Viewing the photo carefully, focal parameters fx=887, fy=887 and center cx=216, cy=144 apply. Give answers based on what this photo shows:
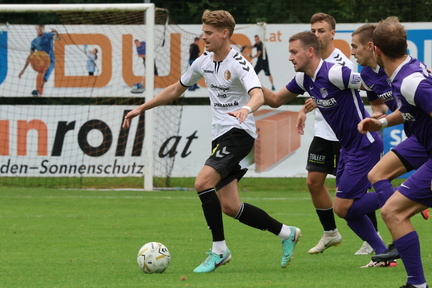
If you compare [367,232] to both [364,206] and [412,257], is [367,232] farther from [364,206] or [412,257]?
[412,257]

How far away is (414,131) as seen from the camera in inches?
230

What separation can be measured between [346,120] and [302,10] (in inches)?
505

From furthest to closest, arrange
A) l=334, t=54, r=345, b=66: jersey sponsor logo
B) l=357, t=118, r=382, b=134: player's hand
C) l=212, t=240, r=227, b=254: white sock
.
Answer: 1. l=334, t=54, r=345, b=66: jersey sponsor logo
2. l=212, t=240, r=227, b=254: white sock
3. l=357, t=118, r=382, b=134: player's hand

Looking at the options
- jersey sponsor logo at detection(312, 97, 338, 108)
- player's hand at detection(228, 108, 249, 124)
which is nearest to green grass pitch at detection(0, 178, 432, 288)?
player's hand at detection(228, 108, 249, 124)

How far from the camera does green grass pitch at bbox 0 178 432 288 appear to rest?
676 cm

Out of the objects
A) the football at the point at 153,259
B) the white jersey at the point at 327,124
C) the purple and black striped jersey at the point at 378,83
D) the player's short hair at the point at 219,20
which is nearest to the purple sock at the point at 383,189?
the purple and black striped jersey at the point at 378,83

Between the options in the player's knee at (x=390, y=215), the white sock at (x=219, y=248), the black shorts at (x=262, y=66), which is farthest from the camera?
the black shorts at (x=262, y=66)

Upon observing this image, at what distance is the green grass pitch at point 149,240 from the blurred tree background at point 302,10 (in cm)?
527

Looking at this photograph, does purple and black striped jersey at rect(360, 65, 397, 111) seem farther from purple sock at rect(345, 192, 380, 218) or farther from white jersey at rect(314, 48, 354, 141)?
white jersey at rect(314, 48, 354, 141)

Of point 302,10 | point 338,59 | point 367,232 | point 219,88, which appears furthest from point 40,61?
point 367,232

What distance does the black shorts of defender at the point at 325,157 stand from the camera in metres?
8.93

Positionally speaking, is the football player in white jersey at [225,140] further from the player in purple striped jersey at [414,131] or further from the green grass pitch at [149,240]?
the player in purple striped jersey at [414,131]

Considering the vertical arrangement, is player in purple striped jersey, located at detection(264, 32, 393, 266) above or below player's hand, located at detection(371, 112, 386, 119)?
below

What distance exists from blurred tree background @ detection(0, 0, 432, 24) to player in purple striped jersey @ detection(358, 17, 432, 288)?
13.4 meters
